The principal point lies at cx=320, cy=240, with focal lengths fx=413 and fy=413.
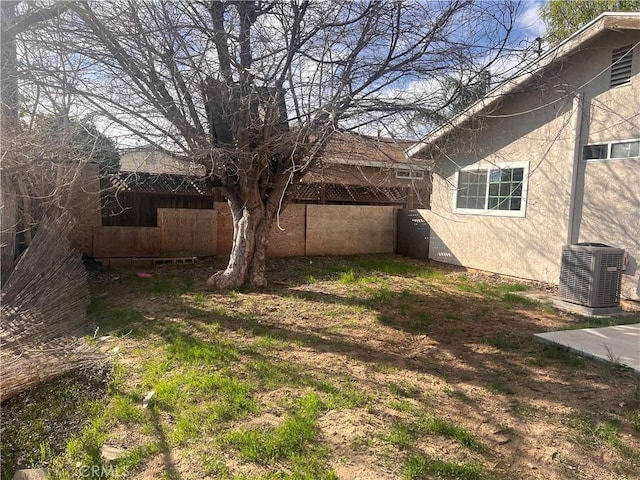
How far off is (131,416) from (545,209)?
27.5ft

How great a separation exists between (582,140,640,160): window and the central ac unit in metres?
1.88

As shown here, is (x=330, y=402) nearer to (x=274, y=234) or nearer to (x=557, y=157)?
(x=557, y=157)

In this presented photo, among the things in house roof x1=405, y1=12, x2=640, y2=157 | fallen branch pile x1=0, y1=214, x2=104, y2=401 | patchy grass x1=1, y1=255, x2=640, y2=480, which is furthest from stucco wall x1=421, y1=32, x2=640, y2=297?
fallen branch pile x1=0, y1=214, x2=104, y2=401

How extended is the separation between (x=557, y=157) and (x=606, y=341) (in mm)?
4470

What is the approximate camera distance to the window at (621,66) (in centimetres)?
705

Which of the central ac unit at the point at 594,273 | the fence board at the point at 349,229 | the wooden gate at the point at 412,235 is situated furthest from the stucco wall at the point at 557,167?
the fence board at the point at 349,229

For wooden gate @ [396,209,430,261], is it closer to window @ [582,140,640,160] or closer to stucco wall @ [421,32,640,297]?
stucco wall @ [421,32,640,297]

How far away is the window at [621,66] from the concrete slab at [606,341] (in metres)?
4.24

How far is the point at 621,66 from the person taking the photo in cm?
719

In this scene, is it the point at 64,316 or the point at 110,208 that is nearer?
the point at 64,316

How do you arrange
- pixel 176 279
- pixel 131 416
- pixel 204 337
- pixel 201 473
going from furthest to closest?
1. pixel 176 279
2. pixel 204 337
3. pixel 131 416
4. pixel 201 473

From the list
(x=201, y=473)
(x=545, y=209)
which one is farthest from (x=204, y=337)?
(x=545, y=209)

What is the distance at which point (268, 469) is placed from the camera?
2.58 m

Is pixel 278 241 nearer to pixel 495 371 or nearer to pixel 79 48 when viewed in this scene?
pixel 79 48
